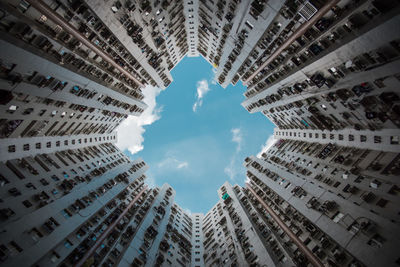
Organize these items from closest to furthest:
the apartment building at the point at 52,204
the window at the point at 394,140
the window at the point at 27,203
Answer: the apartment building at the point at 52,204, the window at the point at 27,203, the window at the point at 394,140

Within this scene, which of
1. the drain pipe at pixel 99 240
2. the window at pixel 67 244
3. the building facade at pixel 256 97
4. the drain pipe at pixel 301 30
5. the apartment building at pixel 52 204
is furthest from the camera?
the drain pipe at pixel 99 240

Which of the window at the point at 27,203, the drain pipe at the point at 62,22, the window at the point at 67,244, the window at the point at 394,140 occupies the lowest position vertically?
the window at the point at 67,244

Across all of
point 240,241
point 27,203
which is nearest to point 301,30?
point 240,241

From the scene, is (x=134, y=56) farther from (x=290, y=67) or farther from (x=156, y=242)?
(x=156, y=242)

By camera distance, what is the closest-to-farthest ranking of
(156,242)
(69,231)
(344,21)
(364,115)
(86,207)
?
(344,21), (69,231), (364,115), (86,207), (156,242)

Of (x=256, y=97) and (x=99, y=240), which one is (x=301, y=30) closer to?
(x=256, y=97)

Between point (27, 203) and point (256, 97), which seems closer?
point (27, 203)

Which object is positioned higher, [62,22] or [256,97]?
[256,97]

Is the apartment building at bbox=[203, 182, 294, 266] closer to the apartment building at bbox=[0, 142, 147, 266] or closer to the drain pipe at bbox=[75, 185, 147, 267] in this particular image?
the drain pipe at bbox=[75, 185, 147, 267]

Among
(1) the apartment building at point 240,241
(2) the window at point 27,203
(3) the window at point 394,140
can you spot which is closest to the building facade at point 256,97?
(2) the window at point 27,203

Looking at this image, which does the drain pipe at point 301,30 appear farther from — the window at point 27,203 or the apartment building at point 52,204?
the window at point 27,203

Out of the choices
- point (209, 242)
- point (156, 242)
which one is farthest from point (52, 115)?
point (209, 242)
